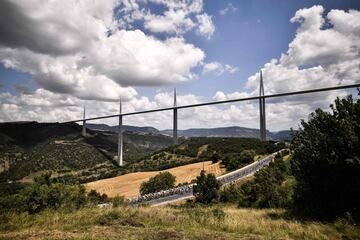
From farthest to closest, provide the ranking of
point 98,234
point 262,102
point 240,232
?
point 262,102 → point 240,232 → point 98,234

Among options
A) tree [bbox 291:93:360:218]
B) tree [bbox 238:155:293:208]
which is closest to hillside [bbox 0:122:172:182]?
tree [bbox 238:155:293:208]

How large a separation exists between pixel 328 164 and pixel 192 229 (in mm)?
7228

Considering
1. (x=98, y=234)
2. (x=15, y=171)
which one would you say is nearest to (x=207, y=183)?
(x=98, y=234)

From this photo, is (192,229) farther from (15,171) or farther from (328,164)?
(15,171)

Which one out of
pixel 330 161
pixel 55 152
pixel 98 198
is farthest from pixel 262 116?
pixel 55 152

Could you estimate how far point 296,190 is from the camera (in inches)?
646

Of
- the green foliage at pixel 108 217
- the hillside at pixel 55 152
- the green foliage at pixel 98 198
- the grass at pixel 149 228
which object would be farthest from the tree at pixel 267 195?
the hillside at pixel 55 152

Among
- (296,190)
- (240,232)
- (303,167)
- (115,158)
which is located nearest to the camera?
(240,232)

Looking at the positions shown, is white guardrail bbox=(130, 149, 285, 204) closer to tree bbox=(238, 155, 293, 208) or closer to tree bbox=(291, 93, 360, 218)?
tree bbox=(238, 155, 293, 208)

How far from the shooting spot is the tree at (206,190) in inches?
1115

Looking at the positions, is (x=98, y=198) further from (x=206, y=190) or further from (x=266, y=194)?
(x=266, y=194)

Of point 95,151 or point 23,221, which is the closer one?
point 23,221

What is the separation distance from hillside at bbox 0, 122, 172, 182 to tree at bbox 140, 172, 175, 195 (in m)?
47.5

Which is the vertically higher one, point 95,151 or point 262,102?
point 262,102
